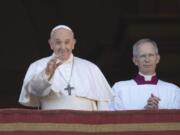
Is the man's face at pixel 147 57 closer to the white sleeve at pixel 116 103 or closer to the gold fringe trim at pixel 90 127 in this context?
the white sleeve at pixel 116 103

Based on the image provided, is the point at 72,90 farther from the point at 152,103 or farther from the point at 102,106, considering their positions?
the point at 152,103

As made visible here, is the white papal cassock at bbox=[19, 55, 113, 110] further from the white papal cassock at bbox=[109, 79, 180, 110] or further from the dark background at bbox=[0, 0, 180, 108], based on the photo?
the dark background at bbox=[0, 0, 180, 108]

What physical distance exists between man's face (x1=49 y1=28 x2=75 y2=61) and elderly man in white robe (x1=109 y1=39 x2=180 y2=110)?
540 mm

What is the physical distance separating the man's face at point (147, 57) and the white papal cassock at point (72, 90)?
31 centimetres

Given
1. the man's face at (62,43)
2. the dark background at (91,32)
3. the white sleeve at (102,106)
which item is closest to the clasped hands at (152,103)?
the white sleeve at (102,106)

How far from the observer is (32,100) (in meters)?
5.93

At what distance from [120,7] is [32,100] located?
18.0ft

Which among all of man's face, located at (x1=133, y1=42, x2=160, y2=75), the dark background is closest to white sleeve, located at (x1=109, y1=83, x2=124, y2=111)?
man's face, located at (x1=133, y1=42, x2=160, y2=75)

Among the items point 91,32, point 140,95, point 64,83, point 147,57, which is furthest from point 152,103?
point 91,32

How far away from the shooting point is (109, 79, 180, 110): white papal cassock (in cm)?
621

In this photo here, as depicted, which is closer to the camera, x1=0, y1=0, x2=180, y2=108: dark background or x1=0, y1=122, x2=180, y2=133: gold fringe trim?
x1=0, y1=122, x2=180, y2=133: gold fringe trim

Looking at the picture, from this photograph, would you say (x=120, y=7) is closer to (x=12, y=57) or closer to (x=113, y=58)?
(x=113, y=58)

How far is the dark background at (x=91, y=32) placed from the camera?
Answer: 10.9 meters

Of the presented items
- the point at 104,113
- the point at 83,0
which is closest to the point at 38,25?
the point at 83,0
